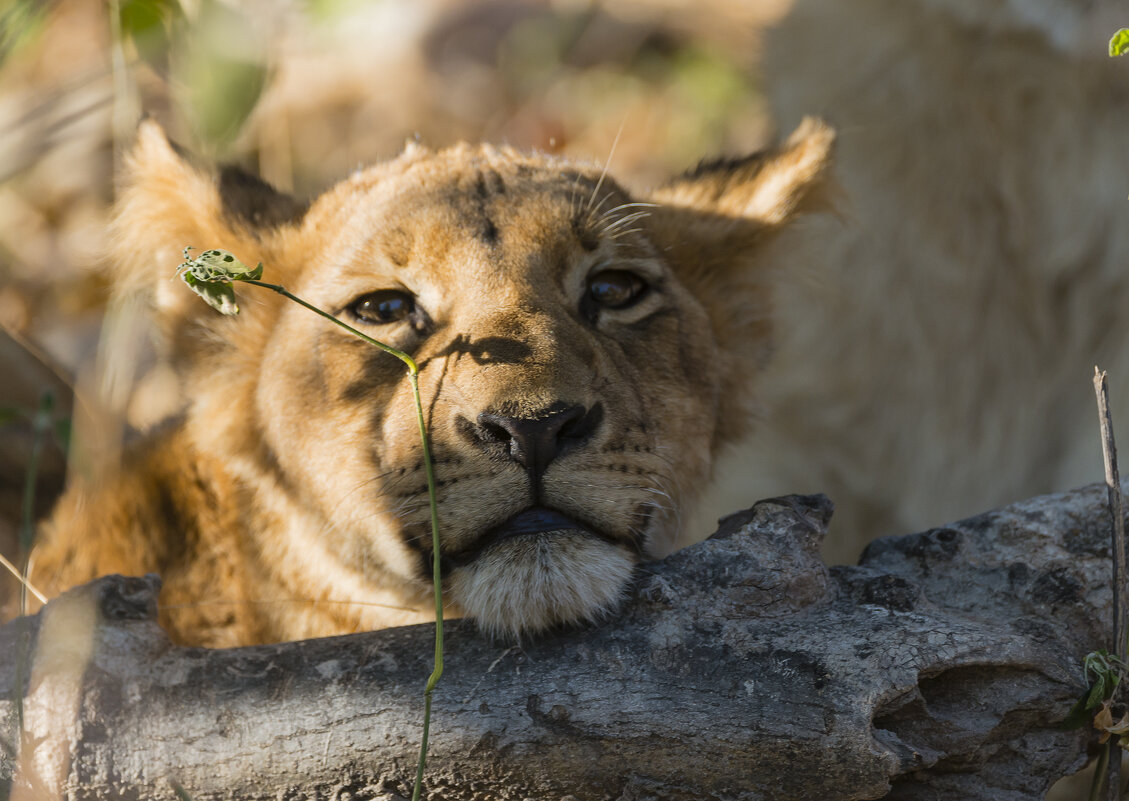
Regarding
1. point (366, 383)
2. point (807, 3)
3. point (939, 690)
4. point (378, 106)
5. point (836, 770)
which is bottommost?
point (836, 770)

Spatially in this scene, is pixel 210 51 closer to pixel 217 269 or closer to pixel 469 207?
pixel 217 269

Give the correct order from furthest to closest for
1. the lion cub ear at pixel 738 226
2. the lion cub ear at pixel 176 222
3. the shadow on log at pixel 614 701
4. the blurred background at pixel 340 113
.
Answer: the blurred background at pixel 340 113 < the lion cub ear at pixel 738 226 < the lion cub ear at pixel 176 222 < the shadow on log at pixel 614 701

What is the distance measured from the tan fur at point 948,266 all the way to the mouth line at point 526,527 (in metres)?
1.10

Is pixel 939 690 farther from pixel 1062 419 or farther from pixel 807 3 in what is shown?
pixel 807 3

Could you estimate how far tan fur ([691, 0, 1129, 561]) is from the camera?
9.97ft

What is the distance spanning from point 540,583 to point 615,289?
31.0 inches

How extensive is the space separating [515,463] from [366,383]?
0.46 meters

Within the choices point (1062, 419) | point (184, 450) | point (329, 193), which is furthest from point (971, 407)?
point (184, 450)

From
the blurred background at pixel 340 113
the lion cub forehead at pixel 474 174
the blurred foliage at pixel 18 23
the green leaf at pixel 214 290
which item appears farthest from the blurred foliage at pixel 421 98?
the green leaf at pixel 214 290

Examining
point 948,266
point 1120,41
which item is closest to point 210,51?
point 1120,41

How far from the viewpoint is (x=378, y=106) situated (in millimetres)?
5852

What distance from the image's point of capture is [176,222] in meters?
2.54

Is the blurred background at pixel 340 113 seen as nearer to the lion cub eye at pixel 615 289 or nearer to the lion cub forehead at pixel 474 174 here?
the lion cub forehead at pixel 474 174

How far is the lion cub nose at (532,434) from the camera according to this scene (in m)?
1.76
